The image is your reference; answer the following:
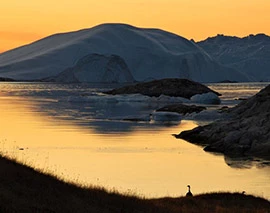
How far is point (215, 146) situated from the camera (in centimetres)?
4528

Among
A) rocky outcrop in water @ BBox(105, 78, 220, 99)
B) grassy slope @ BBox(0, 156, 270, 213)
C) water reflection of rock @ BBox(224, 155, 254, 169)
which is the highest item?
grassy slope @ BBox(0, 156, 270, 213)

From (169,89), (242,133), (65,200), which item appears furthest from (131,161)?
(169,89)

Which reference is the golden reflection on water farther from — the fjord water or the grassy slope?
the grassy slope

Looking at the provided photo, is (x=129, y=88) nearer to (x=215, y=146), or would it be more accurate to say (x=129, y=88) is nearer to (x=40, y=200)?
(x=215, y=146)

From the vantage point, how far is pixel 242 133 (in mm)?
45812

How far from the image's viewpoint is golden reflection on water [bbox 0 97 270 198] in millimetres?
30484

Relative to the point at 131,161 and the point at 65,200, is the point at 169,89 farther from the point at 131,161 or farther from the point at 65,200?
the point at 65,200

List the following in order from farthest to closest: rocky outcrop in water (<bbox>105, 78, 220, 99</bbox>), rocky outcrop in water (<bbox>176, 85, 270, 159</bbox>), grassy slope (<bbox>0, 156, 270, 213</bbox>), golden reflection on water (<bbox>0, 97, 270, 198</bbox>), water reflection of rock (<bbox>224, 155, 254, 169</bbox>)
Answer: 1. rocky outcrop in water (<bbox>105, 78, 220, 99</bbox>)
2. rocky outcrop in water (<bbox>176, 85, 270, 159</bbox>)
3. water reflection of rock (<bbox>224, 155, 254, 169</bbox>)
4. golden reflection on water (<bbox>0, 97, 270, 198</bbox>)
5. grassy slope (<bbox>0, 156, 270, 213</bbox>)

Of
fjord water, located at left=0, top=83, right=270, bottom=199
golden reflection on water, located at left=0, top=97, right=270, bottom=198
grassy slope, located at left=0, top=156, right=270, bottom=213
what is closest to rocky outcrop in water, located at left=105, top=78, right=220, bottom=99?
fjord water, located at left=0, top=83, right=270, bottom=199

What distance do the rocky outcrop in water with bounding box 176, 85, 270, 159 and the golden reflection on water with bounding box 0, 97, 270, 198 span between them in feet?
5.49

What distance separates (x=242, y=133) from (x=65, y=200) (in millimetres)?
30041

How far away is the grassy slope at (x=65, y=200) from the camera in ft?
53.0

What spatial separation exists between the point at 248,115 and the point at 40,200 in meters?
36.7

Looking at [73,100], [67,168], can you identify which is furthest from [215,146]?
[73,100]
